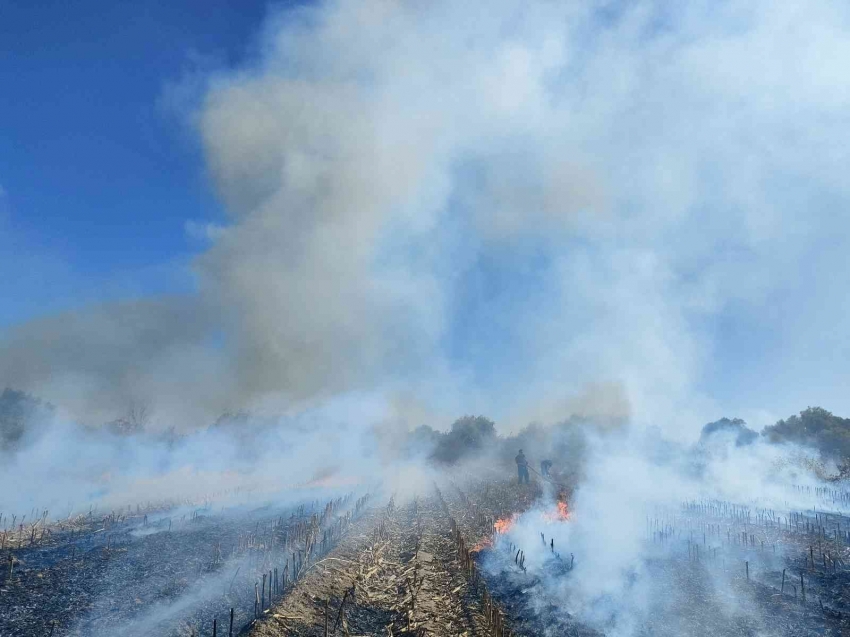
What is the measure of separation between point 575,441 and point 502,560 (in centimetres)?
7389

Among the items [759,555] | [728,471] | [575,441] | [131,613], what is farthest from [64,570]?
[575,441]

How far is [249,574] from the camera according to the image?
2108cm

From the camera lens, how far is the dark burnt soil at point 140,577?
1581 centimetres

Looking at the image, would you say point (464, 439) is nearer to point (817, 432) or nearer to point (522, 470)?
point (522, 470)

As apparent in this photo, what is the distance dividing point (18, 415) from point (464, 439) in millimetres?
67295

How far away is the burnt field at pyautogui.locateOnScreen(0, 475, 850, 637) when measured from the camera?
16.7 m

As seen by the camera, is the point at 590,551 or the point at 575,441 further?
the point at 575,441

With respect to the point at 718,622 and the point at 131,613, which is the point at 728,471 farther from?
the point at 131,613

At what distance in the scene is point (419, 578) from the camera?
2233cm

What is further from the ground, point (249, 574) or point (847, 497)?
point (249, 574)

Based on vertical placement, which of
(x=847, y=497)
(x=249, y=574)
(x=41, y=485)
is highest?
(x=41, y=485)

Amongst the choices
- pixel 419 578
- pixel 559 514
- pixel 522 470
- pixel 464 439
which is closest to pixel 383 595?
pixel 419 578

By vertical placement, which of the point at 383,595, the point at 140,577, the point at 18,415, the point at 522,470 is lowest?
the point at 383,595

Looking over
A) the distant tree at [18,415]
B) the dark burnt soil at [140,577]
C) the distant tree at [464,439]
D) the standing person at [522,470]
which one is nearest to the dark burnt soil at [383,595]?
the dark burnt soil at [140,577]
